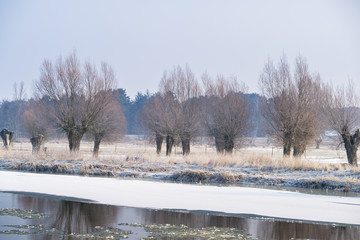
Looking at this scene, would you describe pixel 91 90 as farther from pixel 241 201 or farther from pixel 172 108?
pixel 241 201

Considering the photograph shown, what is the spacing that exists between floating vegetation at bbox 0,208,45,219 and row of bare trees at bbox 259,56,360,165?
24.3m

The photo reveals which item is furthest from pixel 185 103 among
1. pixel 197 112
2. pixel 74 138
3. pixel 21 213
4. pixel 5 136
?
pixel 21 213

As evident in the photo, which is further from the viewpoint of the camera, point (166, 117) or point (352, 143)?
point (166, 117)

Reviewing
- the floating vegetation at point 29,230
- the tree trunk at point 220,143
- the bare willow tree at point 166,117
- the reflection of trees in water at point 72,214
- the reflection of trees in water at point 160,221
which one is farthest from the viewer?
the bare willow tree at point 166,117

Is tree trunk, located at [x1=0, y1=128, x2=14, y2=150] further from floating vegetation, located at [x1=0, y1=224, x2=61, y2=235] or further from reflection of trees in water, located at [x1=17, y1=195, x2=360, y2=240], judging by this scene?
floating vegetation, located at [x1=0, y1=224, x2=61, y2=235]

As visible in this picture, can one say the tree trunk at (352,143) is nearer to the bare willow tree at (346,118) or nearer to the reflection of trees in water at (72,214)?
the bare willow tree at (346,118)

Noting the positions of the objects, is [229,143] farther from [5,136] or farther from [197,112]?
[5,136]

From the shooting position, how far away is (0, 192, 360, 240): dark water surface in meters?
10.3

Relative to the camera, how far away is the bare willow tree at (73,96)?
38469 mm

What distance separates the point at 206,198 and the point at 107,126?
2910 centimetres

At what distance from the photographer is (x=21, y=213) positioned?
12.5 meters

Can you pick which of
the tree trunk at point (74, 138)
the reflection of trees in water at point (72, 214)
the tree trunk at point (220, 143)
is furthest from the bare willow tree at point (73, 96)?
the reflection of trees in water at point (72, 214)

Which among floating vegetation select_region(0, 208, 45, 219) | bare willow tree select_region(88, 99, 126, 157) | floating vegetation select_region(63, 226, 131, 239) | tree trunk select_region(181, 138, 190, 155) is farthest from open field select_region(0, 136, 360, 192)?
floating vegetation select_region(63, 226, 131, 239)

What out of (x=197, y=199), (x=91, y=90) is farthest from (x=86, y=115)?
(x=197, y=199)
